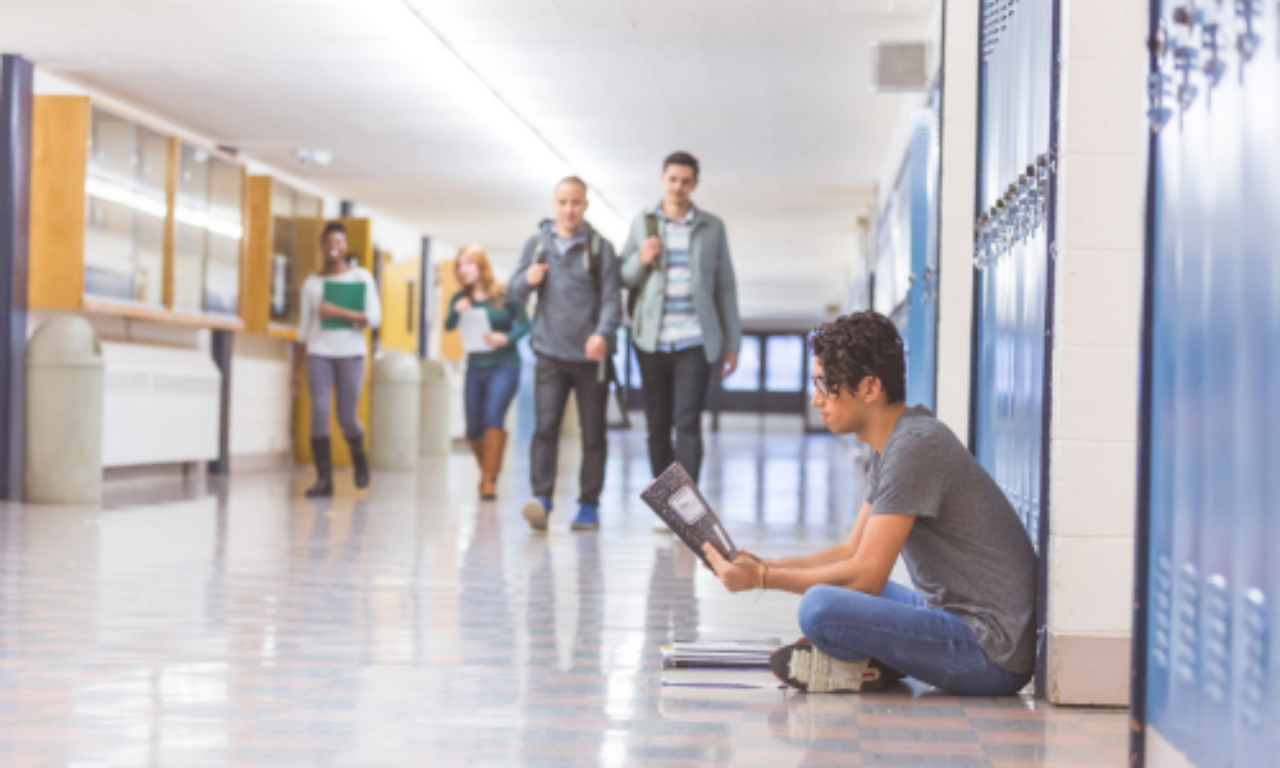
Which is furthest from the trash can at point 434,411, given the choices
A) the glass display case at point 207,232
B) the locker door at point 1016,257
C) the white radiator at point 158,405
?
the locker door at point 1016,257

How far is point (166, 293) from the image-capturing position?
29.6 ft

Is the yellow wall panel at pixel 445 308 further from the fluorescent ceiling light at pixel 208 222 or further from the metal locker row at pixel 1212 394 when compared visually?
the metal locker row at pixel 1212 394

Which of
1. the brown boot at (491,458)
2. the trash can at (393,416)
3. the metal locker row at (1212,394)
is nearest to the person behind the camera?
the metal locker row at (1212,394)

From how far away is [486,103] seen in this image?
893 centimetres

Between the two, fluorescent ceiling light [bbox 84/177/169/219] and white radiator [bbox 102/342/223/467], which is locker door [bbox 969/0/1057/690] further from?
white radiator [bbox 102/342/223/467]

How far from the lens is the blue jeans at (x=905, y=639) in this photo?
2.59 metres

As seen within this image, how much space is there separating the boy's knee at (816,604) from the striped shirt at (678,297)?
3151 millimetres

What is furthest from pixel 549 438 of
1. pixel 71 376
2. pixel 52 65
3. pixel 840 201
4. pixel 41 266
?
pixel 840 201

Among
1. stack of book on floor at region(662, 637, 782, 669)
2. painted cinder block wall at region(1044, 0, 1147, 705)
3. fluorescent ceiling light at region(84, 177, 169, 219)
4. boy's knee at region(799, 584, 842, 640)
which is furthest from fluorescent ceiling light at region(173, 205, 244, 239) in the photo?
painted cinder block wall at region(1044, 0, 1147, 705)

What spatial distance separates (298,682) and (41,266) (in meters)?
5.82

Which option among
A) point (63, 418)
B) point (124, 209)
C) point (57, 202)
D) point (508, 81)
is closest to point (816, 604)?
point (63, 418)

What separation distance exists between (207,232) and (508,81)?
2695 mm

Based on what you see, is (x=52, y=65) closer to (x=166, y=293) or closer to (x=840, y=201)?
(x=166, y=293)

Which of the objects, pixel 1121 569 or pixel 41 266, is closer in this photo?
pixel 1121 569
